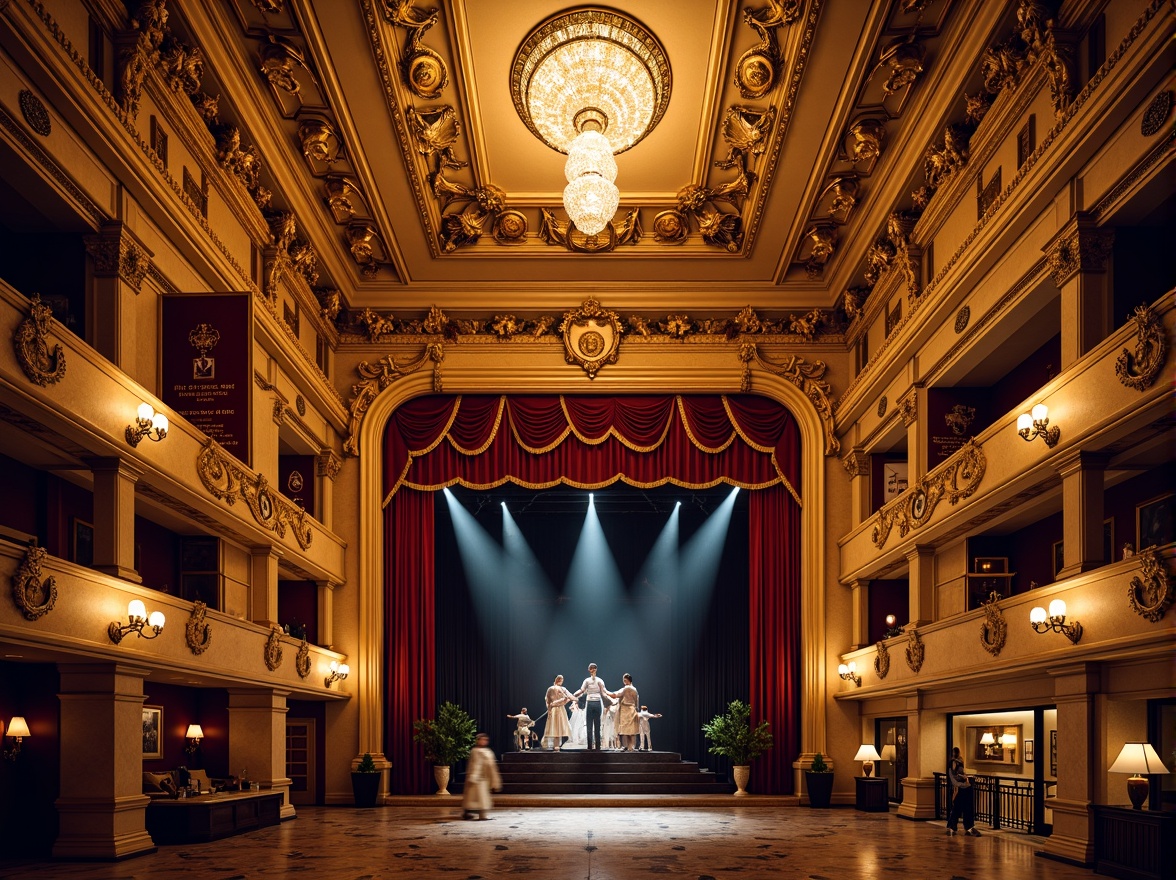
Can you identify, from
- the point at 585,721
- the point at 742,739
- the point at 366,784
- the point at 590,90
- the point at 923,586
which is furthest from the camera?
the point at 585,721

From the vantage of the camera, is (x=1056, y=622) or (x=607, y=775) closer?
(x=1056, y=622)

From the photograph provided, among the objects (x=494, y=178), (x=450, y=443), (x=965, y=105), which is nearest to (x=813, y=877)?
(x=965, y=105)

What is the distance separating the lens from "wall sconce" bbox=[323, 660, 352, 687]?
19.4 meters

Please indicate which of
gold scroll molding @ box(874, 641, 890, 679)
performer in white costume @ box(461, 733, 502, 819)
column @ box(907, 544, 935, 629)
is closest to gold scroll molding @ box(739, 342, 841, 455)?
gold scroll molding @ box(874, 641, 890, 679)

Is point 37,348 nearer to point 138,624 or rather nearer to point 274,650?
point 138,624

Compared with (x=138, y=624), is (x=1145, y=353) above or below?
above

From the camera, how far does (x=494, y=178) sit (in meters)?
17.8

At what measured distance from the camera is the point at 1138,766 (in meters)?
10.0

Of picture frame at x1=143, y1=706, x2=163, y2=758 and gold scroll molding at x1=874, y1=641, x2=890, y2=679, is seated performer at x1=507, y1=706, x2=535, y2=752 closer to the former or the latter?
gold scroll molding at x1=874, y1=641, x2=890, y2=679

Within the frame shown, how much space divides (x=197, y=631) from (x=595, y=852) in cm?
507

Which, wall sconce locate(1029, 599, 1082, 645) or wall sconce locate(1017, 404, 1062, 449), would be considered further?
wall sconce locate(1017, 404, 1062, 449)

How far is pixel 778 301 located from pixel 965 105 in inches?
302

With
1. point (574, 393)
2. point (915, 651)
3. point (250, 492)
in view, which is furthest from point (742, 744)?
point (250, 492)

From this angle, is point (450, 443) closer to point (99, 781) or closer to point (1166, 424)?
point (99, 781)
